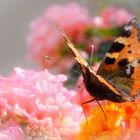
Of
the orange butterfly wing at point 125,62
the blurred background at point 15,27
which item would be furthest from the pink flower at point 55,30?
the blurred background at point 15,27

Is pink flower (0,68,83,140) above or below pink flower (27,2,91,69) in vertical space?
below

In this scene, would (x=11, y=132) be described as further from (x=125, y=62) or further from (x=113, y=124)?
(x=125, y=62)

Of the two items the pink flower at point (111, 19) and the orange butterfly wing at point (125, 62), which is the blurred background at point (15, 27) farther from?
the orange butterfly wing at point (125, 62)

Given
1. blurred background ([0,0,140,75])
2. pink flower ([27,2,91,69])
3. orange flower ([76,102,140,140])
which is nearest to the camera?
orange flower ([76,102,140,140])

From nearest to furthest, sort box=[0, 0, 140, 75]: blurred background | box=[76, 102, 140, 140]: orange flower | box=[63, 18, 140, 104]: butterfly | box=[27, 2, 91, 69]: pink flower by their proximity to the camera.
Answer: box=[76, 102, 140, 140]: orange flower
box=[63, 18, 140, 104]: butterfly
box=[27, 2, 91, 69]: pink flower
box=[0, 0, 140, 75]: blurred background

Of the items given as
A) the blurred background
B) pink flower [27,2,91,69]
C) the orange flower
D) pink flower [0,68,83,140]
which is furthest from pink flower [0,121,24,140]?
the blurred background

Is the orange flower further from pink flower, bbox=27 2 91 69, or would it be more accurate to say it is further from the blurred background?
the blurred background
